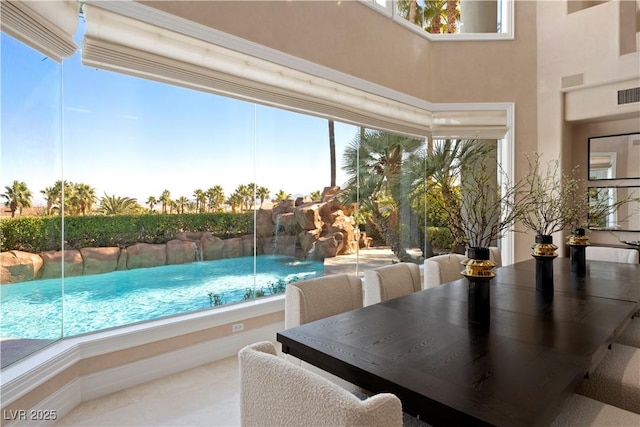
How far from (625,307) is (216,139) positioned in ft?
11.4

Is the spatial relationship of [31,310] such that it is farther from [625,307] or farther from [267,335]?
[625,307]

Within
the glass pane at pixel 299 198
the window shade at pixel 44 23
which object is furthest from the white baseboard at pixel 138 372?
the window shade at pixel 44 23

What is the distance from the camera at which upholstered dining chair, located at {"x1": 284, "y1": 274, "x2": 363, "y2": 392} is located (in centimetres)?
207

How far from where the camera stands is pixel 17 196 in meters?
2.23

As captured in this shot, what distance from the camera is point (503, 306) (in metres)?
2.04

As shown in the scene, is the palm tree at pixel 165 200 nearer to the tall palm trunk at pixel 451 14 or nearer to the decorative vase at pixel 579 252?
the decorative vase at pixel 579 252

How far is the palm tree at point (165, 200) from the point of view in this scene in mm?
3205

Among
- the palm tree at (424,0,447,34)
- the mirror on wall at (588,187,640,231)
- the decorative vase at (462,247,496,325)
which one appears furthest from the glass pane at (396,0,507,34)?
the decorative vase at (462,247,496,325)

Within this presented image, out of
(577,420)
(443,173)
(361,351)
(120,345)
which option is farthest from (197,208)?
(443,173)

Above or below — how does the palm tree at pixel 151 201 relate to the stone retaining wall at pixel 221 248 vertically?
above

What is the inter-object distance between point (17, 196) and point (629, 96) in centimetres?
619

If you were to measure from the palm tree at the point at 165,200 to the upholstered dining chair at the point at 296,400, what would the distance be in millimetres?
2369

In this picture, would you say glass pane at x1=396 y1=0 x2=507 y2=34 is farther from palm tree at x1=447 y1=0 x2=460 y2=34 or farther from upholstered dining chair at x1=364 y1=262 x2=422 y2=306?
upholstered dining chair at x1=364 y1=262 x2=422 y2=306

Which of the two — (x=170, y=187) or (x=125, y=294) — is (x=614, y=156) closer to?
(x=170, y=187)
